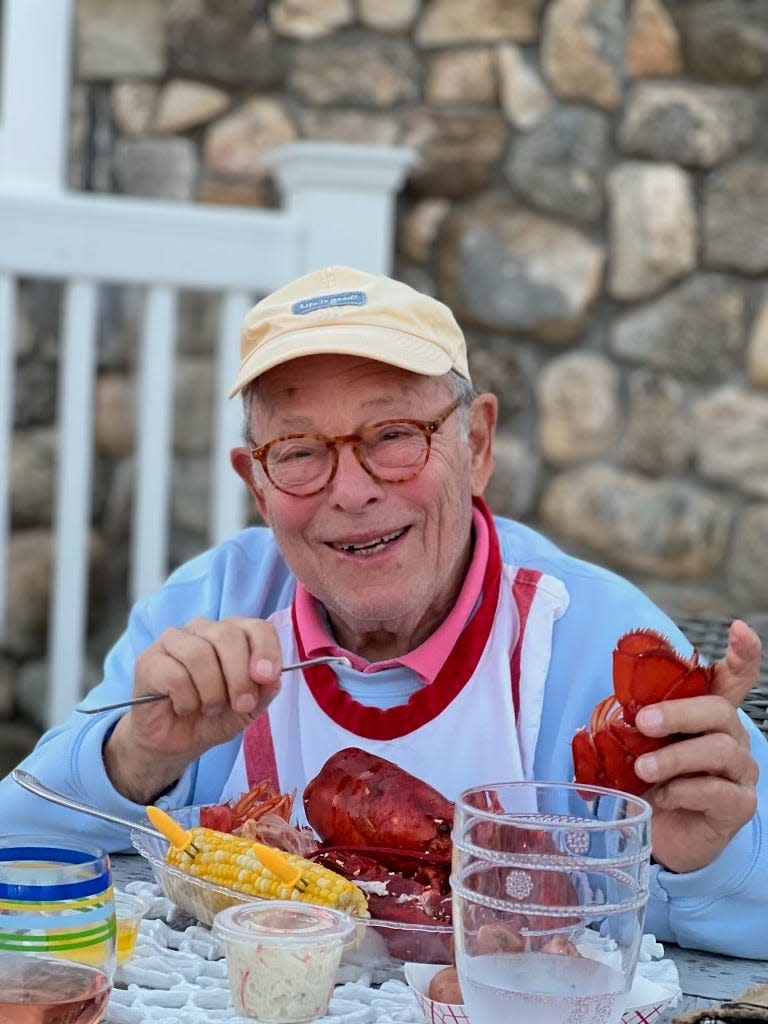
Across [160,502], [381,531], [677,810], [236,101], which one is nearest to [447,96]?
[236,101]

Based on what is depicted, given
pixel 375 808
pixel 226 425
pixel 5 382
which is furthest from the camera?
pixel 226 425

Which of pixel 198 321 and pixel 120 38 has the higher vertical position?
pixel 120 38

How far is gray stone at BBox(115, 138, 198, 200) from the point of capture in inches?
163

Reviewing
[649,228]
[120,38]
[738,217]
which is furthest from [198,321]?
[738,217]

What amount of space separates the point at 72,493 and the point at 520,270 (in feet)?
4.37

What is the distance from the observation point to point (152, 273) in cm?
381

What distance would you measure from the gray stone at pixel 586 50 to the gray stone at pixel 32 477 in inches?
67.7

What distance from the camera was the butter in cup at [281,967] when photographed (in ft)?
3.92

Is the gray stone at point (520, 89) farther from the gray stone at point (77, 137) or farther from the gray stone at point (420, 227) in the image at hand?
the gray stone at point (77, 137)

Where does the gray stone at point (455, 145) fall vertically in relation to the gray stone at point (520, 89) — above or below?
below

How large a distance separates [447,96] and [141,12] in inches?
34.2

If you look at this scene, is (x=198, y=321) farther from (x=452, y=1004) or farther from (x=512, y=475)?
(x=452, y=1004)

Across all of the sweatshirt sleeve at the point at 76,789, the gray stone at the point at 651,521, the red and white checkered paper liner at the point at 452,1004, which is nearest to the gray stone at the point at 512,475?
the gray stone at the point at 651,521

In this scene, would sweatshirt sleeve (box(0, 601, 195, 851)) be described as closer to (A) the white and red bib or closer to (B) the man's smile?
(A) the white and red bib
